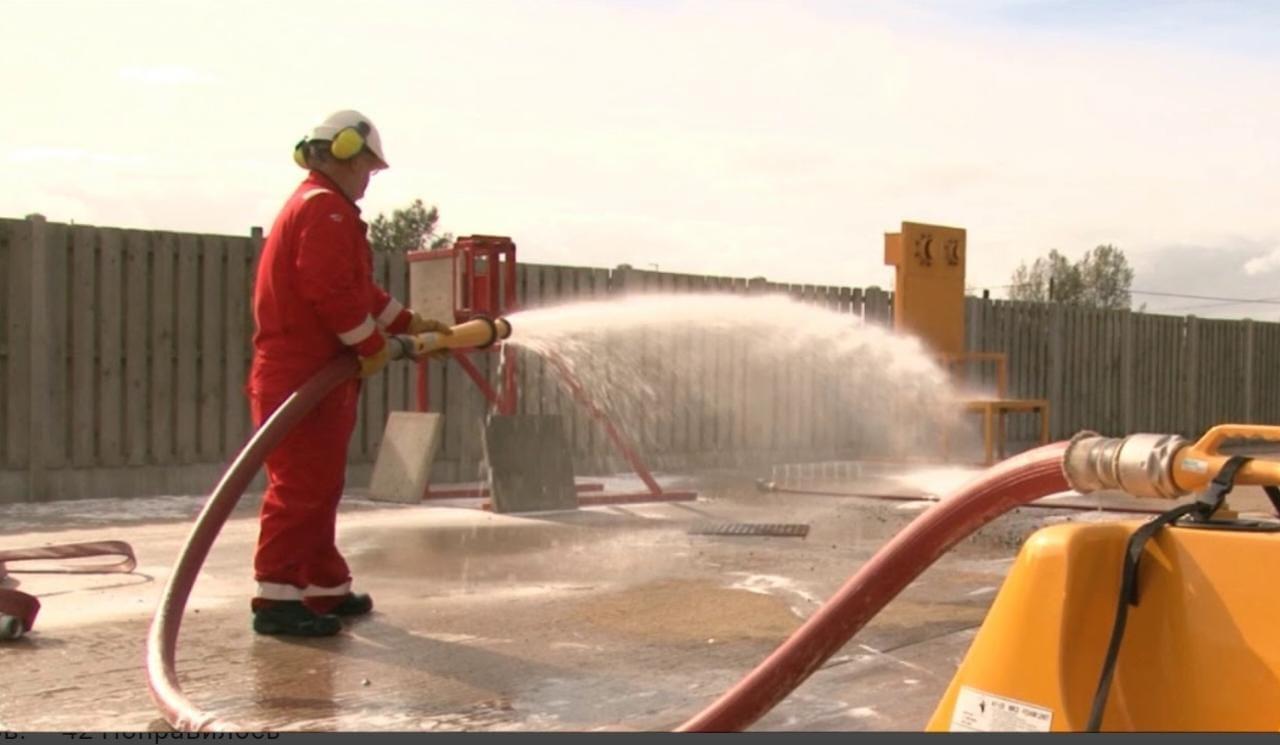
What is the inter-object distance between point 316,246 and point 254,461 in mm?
891

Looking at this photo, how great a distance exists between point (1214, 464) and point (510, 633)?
10.5 feet

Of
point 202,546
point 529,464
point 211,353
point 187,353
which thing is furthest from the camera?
point 211,353

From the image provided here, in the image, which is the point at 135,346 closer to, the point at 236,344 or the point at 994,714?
the point at 236,344

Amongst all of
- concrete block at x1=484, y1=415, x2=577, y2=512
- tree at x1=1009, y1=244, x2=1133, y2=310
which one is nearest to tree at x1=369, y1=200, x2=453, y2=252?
tree at x1=1009, y1=244, x2=1133, y2=310

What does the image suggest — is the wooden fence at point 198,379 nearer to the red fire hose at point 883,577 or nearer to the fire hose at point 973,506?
the red fire hose at point 883,577

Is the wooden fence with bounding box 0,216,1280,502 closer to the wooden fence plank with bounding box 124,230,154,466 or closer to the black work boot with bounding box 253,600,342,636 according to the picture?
the wooden fence plank with bounding box 124,230,154,466

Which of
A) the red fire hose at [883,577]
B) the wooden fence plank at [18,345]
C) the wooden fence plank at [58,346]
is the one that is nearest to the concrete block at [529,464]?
the wooden fence plank at [58,346]

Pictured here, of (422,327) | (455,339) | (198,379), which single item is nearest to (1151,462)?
(455,339)

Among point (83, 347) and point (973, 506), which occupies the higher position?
Result: point (83, 347)

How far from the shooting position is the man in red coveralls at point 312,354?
4910 mm

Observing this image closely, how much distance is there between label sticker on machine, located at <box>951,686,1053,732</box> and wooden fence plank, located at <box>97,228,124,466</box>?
850 cm

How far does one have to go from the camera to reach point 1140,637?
2.17 m

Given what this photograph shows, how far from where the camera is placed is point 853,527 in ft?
26.6

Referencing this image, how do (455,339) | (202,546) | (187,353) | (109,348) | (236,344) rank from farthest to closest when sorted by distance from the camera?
(236,344) < (187,353) < (109,348) < (455,339) < (202,546)
